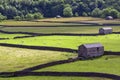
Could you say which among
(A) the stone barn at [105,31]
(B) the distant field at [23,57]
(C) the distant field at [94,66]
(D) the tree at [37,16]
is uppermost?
(C) the distant field at [94,66]

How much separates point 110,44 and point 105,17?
258 ft

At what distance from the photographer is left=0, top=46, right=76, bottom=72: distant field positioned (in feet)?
187

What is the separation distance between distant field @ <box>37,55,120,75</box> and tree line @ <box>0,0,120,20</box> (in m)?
97.6

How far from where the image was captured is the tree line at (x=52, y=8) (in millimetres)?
161375

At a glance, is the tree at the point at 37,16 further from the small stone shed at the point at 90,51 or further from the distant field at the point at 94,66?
the distant field at the point at 94,66

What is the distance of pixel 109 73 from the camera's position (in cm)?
4681

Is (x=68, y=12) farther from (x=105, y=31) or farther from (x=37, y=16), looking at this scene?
(x=105, y=31)

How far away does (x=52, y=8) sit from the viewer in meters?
171

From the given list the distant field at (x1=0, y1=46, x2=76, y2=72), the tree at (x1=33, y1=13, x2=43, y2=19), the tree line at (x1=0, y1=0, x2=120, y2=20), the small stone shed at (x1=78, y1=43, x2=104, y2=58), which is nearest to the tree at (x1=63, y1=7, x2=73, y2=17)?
the tree line at (x1=0, y1=0, x2=120, y2=20)

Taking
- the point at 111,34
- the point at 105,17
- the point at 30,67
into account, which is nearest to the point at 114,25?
the point at 111,34

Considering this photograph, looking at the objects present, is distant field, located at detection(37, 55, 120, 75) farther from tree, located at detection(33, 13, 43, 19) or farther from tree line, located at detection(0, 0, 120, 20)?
tree, located at detection(33, 13, 43, 19)

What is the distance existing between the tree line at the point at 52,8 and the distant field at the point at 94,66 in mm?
97564

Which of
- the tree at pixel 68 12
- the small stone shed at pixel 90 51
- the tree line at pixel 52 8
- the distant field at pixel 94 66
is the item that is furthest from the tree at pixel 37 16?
the distant field at pixel 94 66

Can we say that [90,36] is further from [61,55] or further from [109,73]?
[109,73]
